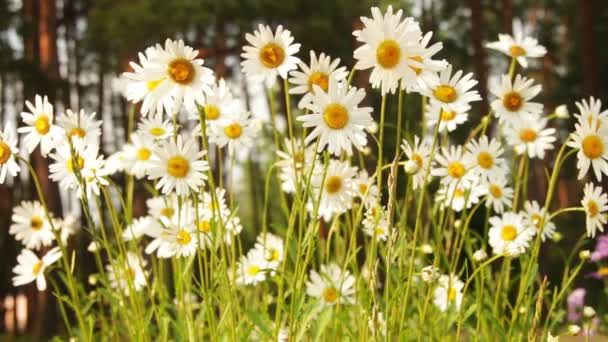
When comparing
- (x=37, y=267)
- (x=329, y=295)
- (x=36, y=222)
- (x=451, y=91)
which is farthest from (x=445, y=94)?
(x=36, y=222)

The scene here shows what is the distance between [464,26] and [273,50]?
10.4m

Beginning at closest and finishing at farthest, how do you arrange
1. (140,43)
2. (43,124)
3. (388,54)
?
(388,54) → (43,124) → (140,43)

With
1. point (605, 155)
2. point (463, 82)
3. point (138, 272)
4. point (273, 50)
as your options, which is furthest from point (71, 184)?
point (605, 155)

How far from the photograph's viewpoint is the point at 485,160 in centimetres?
151

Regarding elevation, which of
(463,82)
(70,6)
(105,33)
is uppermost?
(70,6)

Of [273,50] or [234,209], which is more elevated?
[273,50]

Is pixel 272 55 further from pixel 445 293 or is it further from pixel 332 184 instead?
pixel 445 293

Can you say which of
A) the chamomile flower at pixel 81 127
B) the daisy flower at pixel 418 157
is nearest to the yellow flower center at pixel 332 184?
the daisy flower at pixel 418 157

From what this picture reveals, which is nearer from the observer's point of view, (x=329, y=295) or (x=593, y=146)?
(x=593, y=146)

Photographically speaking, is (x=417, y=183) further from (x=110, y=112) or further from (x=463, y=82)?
(x=110, y=112)

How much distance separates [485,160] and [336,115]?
0.64 m

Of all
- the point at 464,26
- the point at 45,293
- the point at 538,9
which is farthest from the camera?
the point at 538,9

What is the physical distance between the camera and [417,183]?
138cm

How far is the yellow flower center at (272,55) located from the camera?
44.8 inches
